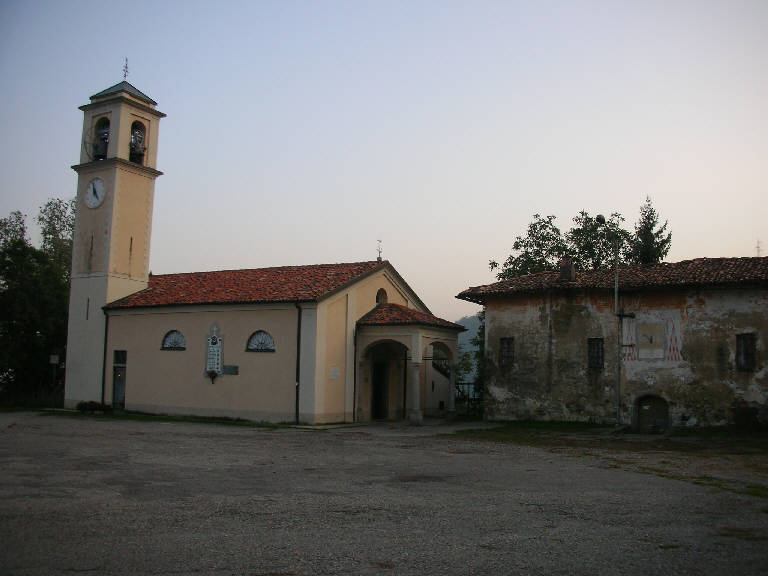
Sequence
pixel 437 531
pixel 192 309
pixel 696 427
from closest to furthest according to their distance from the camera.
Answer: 1. pixel 437 531
2. pixel 696 427
3. pixel 192 309

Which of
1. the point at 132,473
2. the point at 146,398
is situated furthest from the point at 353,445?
the point at 146,398

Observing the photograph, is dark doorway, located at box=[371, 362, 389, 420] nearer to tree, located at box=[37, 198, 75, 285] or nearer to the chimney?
the chimney

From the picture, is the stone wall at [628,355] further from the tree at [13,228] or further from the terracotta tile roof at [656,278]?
the tree at [13,228]

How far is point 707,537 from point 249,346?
19786mm

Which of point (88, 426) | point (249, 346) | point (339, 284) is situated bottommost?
point (88, 426)

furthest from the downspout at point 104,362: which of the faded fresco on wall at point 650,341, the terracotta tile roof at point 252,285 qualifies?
the faded fresco on wall at point 650,341

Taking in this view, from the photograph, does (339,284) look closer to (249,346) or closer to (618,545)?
(249,346)

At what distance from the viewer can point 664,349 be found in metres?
22.8

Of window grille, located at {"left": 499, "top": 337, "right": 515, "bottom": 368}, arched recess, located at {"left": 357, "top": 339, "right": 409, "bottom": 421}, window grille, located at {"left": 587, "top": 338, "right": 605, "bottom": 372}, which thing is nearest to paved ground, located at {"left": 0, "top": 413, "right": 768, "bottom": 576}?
window grille, located at {"left": 587, "top": 338, "right": 605, "bottom": 372}

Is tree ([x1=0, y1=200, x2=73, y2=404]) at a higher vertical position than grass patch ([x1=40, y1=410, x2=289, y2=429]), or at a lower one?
higher

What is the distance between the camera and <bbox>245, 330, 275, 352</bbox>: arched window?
2502 centimetres

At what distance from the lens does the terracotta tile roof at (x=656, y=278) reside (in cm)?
2175

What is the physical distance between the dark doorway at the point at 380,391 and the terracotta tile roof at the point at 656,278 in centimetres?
436

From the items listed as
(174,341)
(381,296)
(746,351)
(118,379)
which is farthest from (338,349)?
(746,351)
